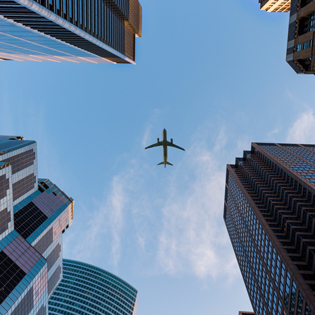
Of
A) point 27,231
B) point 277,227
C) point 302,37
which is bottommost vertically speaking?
point 277,227

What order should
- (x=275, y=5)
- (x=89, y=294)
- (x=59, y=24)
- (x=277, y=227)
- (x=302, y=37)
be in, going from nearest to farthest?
(x=302, y=37) → (x=59, y=24) → (x=275, y=5) → (x=277, y=227) → (x=89, y=294)

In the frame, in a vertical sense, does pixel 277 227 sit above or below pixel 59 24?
below

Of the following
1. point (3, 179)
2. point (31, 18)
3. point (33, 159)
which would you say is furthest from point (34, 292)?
point (31, 18)

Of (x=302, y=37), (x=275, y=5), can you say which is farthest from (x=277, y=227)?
(x=275, y=5)

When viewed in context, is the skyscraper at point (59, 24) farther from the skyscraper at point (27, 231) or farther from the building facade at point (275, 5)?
the building facade at point (275, 5)

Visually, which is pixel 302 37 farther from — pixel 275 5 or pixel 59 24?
pixel 59 24

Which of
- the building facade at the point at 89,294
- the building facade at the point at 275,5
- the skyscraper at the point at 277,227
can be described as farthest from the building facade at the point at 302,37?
the building facade at the point at 89,294
